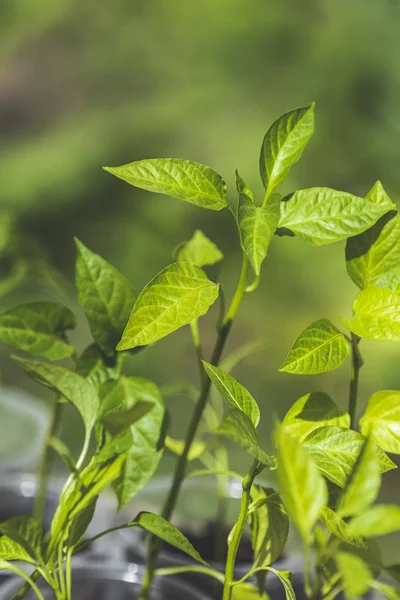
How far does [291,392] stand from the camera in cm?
126

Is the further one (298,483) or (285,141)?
(285,141)

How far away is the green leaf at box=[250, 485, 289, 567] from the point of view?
350 millimetres

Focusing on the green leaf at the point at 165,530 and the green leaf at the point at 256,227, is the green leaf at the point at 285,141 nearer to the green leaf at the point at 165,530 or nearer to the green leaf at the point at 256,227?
the green leaf at the point at 256,227

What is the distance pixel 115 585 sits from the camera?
474 millimetres

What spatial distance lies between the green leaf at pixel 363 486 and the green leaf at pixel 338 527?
5 centimetres

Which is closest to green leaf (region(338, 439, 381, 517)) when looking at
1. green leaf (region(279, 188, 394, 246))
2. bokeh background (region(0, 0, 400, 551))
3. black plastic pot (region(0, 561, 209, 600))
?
green leaf (region(279, 188, 394, 246))

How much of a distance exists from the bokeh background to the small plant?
847 mm

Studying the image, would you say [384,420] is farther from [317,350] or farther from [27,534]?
[27,534]

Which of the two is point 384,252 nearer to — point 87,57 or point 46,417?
point 46,417

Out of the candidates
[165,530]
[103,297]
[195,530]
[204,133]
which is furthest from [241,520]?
[204,133]

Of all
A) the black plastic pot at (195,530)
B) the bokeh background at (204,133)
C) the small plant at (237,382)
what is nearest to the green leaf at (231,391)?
the small plant at (237,382)

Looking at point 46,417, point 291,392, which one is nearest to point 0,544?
point 46,417

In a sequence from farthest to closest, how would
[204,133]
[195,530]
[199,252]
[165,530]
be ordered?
[204,133], [195,530], [199,252], [165,530]

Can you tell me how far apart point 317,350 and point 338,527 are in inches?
2.7
